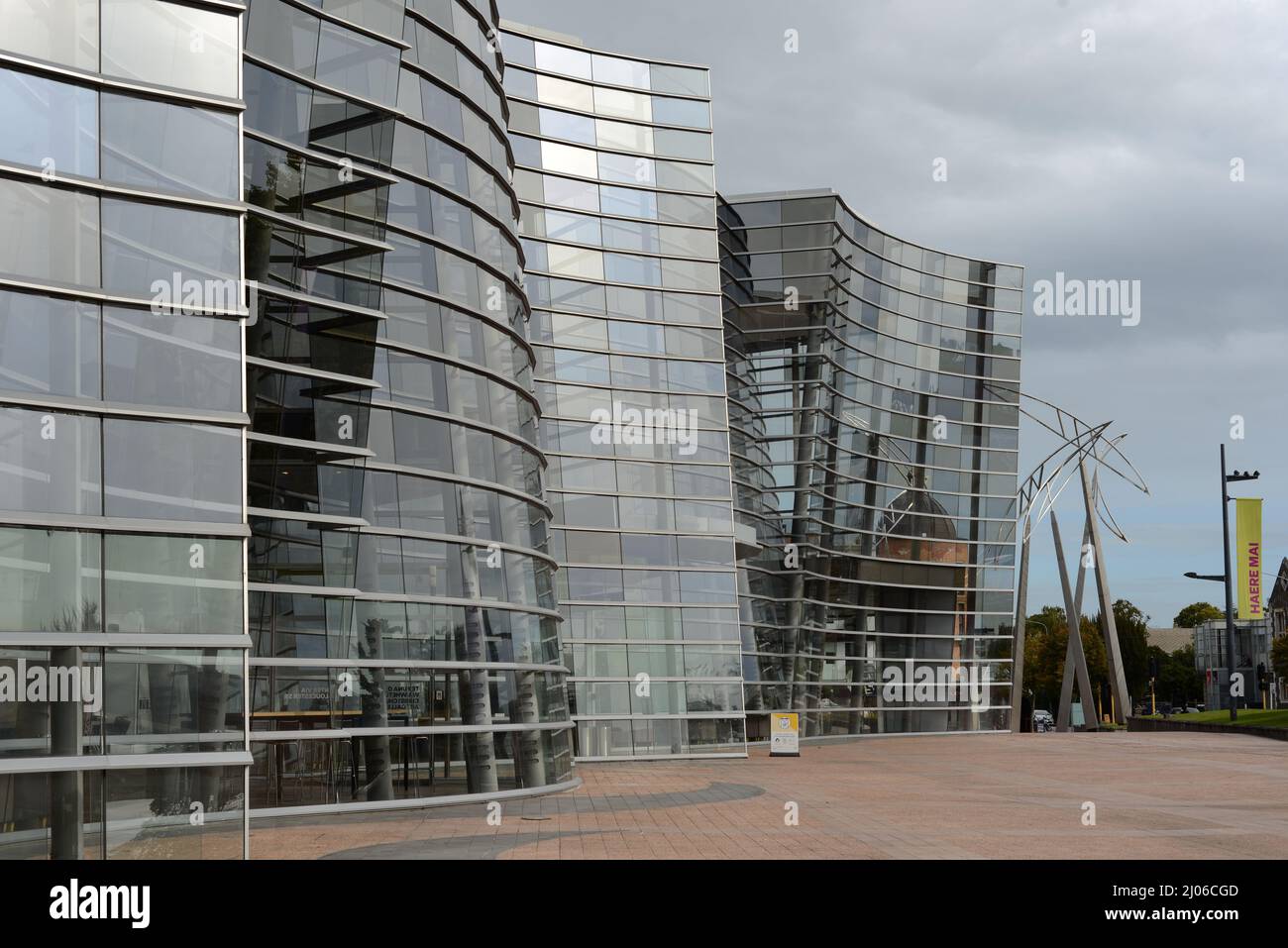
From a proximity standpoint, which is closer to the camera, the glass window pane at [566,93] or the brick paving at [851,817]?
the brick paving at [851,817]

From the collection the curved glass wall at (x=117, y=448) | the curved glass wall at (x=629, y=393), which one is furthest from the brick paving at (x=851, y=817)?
the curved glass wall at (x=117, y=448)

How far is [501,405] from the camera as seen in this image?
25766 mm

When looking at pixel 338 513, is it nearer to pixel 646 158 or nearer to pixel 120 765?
pixel 120 765

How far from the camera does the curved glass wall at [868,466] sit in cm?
5494

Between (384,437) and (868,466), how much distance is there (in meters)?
39.6

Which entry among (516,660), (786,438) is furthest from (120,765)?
(786,438)

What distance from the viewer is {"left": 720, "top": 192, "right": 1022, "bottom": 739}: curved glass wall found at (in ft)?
180

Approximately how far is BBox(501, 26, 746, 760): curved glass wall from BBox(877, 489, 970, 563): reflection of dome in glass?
68.9 feet

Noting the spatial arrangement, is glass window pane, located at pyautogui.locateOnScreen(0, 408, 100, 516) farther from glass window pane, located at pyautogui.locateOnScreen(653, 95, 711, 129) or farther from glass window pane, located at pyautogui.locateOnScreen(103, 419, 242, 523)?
glass window pane, located at pyautogui.locateOnScreen(653, 95, 711, 129)

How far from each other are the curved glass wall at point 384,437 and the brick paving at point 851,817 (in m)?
1.30

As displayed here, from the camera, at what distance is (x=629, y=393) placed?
131 feet

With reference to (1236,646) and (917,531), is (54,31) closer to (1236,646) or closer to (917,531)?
(917,531)
